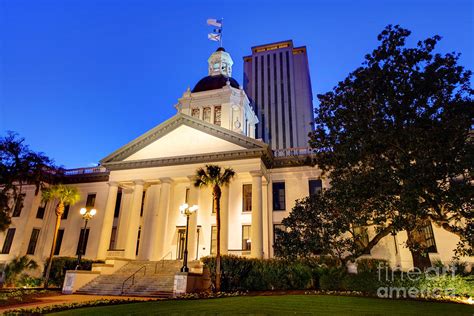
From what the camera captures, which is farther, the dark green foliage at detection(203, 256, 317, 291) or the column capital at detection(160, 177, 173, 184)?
the column capital at detection(160, 177, 173, 184)

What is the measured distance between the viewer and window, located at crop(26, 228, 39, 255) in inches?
1197

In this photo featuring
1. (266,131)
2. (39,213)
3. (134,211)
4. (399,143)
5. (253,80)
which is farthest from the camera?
(253,80)

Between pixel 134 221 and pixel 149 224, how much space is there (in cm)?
207

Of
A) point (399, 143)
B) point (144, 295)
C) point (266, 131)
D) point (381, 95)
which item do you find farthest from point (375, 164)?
point (266, 131)

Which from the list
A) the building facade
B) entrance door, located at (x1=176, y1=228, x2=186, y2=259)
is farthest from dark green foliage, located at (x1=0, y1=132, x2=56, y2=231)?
entrance door, located at (x1=176, y1=228, x2=186, y2=259)

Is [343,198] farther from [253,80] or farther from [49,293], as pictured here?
[253,80]

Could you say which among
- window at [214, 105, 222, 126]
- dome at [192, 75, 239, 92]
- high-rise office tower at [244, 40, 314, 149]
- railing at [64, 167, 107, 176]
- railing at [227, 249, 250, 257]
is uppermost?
high-rise office tower at [244, 40, 314, 149]

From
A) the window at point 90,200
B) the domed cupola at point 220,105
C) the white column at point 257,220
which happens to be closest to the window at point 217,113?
the domed cupola at point 220,105

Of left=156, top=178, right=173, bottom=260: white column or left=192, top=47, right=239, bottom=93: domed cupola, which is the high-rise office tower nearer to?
left=192, top=47, right=239, bottom=93: domed cupola

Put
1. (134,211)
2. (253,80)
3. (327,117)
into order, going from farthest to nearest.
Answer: (253,80) < (134,211) < (327,117)

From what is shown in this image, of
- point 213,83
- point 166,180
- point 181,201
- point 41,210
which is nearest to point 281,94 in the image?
point 213,83

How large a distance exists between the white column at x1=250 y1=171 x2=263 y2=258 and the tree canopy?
764 cm

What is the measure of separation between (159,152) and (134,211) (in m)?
5.53

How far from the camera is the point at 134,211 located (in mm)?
26406
